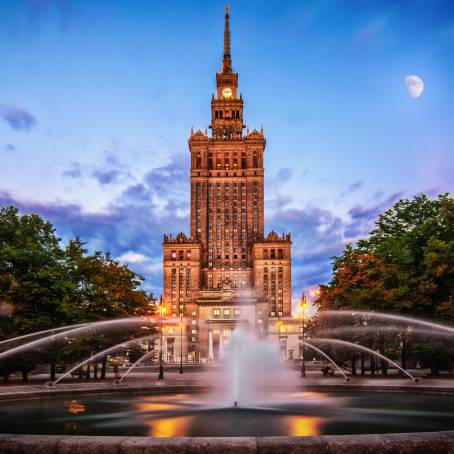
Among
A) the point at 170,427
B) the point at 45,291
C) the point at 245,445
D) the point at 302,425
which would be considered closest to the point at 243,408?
the point at 302,425

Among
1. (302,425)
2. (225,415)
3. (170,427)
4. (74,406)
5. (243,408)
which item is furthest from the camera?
(74,406)

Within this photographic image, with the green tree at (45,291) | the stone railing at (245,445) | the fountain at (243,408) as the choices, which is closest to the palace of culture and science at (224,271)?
the green tree at (45,291)

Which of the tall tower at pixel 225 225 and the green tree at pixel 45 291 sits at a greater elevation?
the tall tower at pixel 225 225

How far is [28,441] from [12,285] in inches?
1180

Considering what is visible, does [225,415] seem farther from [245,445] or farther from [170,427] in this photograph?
[245,445]

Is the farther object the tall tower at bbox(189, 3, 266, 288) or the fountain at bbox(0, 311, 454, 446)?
the tall tower at bbox(189, 3, 266, 288)

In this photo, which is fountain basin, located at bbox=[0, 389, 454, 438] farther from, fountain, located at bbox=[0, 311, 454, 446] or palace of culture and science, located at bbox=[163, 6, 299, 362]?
palace of culture and science, located at bbox=[163, 6, 299, 362]

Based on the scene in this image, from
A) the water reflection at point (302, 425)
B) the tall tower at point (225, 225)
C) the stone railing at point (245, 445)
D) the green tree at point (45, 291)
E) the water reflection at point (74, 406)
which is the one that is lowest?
the water reflection at point (74, 406)

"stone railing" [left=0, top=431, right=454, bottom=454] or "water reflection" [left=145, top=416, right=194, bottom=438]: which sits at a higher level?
"stone railing" [left=0, top=431, right=454, bottom=454]

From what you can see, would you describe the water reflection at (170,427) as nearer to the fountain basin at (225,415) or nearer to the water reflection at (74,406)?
the fountain basin at (225,415)

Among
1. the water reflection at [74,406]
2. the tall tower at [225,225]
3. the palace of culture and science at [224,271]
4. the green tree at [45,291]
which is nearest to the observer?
the water reflection at [74,406]

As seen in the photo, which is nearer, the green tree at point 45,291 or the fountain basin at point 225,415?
the fountain basin at point 225,415

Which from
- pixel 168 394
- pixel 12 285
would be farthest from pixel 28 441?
pixel 12 285

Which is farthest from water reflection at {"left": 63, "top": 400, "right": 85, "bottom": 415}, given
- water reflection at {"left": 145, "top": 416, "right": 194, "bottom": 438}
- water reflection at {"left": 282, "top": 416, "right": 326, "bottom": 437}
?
water reflection at {"left": 282, "top": 416, "right": 326, "bottom": 437}
